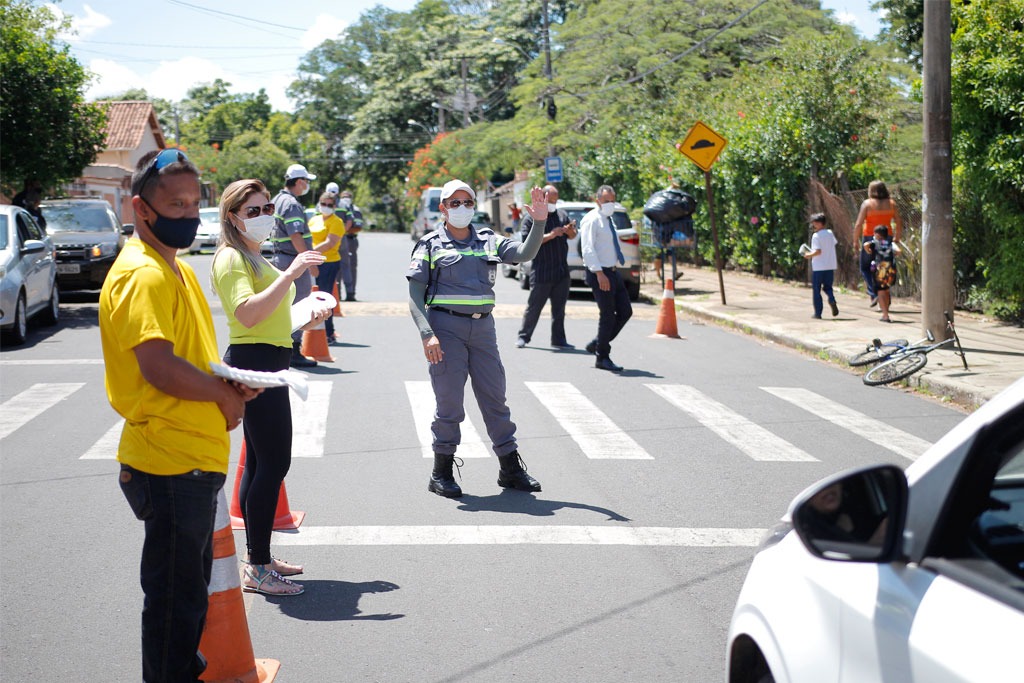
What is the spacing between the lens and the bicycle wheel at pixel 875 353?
12.0 m

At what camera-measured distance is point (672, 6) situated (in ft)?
118

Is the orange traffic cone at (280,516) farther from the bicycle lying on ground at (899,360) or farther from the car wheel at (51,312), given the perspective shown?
the car wheel at (51,312)

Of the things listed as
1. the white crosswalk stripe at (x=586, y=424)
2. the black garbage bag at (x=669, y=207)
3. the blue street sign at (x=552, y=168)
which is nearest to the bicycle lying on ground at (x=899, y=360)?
the white crosswalk stripe at (x=586, y=424)

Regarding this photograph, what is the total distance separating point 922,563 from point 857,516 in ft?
0.50

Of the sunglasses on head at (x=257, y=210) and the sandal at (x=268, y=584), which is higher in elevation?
the sunglasses on head at (x=257, y=210)

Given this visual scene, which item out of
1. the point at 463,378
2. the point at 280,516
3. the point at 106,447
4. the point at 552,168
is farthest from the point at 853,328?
the point at 552,168

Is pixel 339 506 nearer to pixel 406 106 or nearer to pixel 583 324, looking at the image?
pixel 583 324

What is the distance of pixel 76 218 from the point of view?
19.5 meters

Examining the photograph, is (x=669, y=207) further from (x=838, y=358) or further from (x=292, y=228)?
(x=292, y=228)

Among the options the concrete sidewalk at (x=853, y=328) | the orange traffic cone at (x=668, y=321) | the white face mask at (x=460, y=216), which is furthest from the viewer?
the orange traffic cone at (x=668, y=321)

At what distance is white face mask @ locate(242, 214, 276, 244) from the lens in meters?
5.15

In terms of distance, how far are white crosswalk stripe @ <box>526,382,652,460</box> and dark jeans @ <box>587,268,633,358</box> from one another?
100cm

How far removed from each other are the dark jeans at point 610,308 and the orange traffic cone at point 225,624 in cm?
833

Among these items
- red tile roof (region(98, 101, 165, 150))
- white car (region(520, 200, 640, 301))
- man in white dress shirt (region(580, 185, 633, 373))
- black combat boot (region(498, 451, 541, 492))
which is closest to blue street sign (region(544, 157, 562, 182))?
white car (region(520, 200, 640, 301))
